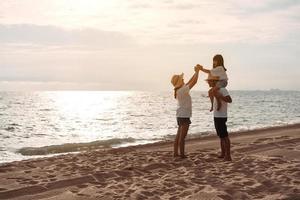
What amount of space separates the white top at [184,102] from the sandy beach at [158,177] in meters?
1.16

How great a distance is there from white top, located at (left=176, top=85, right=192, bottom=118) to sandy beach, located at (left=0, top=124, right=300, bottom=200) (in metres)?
1.16

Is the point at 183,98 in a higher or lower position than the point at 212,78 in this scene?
lower

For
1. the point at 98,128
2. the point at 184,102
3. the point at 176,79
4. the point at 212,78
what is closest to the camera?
the point at 212,78

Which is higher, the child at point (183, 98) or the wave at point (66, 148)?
the child at point (183, 98)

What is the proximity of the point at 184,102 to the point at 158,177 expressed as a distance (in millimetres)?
2333

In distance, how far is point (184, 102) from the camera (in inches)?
388

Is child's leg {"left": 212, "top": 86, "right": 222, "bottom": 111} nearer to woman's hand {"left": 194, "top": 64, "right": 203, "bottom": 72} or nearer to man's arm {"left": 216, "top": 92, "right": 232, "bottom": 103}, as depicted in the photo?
man's arm {"left": 216, "top": 92, "right": 232, "bottom": 103}

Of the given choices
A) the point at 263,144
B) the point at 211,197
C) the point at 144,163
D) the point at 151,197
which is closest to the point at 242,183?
the point at 211,197

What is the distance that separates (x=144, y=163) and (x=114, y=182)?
186 cm

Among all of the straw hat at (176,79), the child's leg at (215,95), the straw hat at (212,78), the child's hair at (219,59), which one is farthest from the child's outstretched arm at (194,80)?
the child's leg at (215,95)

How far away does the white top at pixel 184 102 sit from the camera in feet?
32.2

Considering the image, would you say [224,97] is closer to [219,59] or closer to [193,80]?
[219,59]

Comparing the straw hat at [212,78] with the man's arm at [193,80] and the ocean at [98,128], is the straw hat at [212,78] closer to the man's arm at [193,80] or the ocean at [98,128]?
the man's arm at [193,80]

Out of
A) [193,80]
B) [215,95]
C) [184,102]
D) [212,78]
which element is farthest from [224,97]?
[184,102]
